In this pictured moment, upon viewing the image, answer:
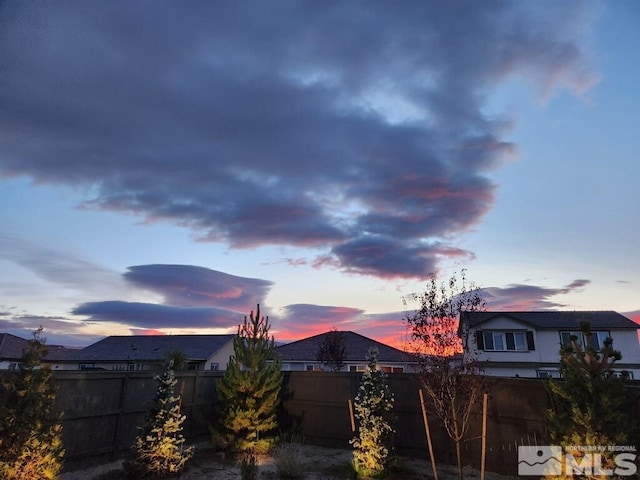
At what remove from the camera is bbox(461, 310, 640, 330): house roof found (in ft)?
102

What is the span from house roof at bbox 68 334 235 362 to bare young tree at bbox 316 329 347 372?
10093 mm

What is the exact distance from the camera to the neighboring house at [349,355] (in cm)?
3112

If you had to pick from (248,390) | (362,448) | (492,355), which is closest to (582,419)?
(362,448)

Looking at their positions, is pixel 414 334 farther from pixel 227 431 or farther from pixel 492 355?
pixel 492 355

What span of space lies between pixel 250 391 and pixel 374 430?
411cm

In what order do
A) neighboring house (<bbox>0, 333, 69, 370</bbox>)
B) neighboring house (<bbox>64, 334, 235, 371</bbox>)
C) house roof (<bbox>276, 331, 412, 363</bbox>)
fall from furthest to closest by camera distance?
neighboring house (<bbox>64, 334, 235, 371</bbox>) < house roof (<bbox>276, 331, 412, 363</bbox>) < neighboring house (<bbox>0, 333, 69, 370</bbox>)

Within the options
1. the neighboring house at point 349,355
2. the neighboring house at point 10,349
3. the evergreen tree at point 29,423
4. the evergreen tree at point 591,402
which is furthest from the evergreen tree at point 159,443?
the neighboring house at point 10,349

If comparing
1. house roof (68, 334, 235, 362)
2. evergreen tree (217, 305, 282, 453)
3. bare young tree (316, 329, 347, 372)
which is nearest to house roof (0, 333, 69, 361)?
house roof (68, 334, 235, 362)

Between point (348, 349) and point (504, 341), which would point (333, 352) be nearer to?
point (348, 349)

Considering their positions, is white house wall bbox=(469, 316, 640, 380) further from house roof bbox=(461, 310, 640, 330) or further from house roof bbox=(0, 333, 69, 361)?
house roof bbox=(0, 333, 69, 361)

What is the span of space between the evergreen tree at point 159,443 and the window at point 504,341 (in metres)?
29.2

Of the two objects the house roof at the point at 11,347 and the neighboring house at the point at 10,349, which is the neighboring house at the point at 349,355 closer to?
the neighboring house at the point at 10,349

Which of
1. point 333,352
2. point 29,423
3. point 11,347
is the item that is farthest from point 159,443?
point 11,347

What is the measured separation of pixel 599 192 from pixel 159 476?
48.0 feet
